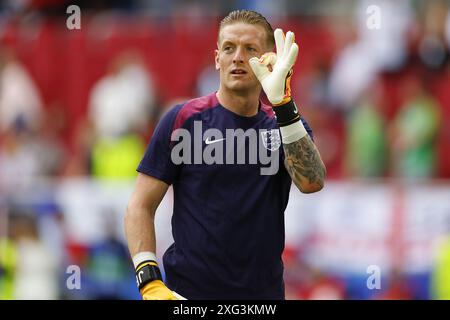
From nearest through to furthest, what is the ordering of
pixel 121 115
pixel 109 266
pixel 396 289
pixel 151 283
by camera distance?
1. pixel 151 283
2. pixel 396 289
3. pixel 109 266
4. pixel 121 115

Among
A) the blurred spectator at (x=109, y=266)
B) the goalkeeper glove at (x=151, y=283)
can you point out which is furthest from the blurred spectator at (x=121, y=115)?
the goalkeeper glove at (x=151, y=283)

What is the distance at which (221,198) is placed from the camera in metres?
7.43

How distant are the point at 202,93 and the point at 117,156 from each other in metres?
1.36

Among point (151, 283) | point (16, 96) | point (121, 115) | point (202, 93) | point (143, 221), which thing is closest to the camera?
point (151, 283)

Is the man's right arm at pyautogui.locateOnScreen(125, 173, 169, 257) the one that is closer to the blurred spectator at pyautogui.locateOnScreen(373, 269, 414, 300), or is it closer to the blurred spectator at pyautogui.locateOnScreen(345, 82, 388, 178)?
the blurred spectator at pyautogui.locateOnScreen(373, 269, 414, 300)

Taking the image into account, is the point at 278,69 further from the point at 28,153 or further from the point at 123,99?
the point at 28,153

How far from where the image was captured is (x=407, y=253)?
14.5 m

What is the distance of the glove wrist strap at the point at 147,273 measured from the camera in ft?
24.2

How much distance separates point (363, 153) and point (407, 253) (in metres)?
1.57

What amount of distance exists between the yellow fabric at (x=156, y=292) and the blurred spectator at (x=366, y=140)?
821cm

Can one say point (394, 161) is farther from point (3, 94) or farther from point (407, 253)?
point (3, 94)

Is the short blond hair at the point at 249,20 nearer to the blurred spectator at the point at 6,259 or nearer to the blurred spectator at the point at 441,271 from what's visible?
the blurred spectator at the point at 441,271

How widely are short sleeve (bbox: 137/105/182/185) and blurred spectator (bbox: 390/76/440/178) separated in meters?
8.13

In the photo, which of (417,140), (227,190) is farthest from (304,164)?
(417,140)
